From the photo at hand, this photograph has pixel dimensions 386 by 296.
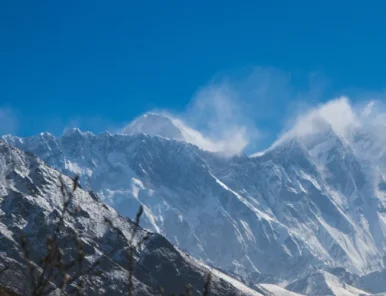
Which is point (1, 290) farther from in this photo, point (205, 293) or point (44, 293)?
point (205, 293)

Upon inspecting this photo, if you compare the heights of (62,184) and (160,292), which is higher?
(62,184)

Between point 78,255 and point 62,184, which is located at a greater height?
point 62,184

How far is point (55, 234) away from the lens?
41.2ft

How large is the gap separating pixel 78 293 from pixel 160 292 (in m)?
1.42

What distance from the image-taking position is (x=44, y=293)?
12.4 meters

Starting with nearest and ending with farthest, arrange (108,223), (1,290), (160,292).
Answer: (160,292) → (108,223) → (1,290)

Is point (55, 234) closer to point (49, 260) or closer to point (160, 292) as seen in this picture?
point (49, 260)

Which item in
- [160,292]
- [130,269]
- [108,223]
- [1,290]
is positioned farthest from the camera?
[1,290]

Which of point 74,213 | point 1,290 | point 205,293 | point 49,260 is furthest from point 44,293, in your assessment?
point 1,290

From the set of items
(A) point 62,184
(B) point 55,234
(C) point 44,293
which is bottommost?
(C) point 44,293

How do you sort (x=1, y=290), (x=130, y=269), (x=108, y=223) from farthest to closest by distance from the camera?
1. (x=1, y=290)
2. (x=108, y=223)
3. (x=130, y=269)

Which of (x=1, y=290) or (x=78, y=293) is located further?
(x=1, y=290)

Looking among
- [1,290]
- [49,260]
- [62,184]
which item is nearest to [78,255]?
[49,260]

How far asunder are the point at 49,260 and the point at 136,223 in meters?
1.93
